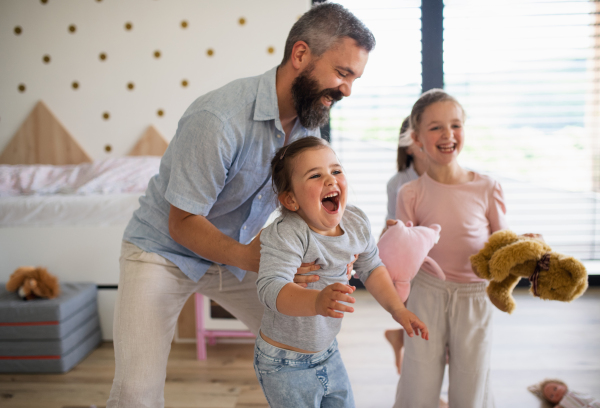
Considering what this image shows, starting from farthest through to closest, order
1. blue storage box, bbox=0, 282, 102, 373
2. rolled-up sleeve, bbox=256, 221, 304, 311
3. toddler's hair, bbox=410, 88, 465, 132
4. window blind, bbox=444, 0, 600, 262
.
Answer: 1. window blind, bbox=444, 0, 600, 262
2. blue storage box, bbox=0, 282, 102, 373
3. toddler's hair, bbox=410, 88, 465, 132
4. rolled-up sleeve, bbox=256, 221, 304, 311

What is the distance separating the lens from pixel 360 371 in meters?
2.07

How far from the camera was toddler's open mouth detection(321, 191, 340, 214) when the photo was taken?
1.02 m

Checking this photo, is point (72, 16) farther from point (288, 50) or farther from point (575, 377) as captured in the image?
point (575, 377)

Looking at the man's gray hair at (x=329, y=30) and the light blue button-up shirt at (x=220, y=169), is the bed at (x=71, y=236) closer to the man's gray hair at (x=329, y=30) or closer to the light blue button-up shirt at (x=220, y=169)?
the light blue button-up shirt at (x=220, y=169)

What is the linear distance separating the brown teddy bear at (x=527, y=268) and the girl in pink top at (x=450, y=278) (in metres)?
0.13

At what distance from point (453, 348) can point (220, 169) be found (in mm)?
904

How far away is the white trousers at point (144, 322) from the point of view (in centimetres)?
113

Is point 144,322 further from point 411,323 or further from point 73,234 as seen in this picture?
point 73,234

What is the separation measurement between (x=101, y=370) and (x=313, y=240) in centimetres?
158

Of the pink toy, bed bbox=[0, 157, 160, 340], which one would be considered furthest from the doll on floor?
bed bbox=[0, 157, 160, 340]

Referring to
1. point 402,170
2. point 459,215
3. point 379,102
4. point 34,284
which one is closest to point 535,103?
point 379,102

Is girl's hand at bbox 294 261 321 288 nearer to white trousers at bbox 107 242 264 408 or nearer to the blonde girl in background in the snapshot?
white trousers at bbox 107 242 264 408

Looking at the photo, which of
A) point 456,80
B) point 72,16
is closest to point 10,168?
point 72,16

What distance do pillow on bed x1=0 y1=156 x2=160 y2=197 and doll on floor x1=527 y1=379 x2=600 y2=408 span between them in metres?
2.08
